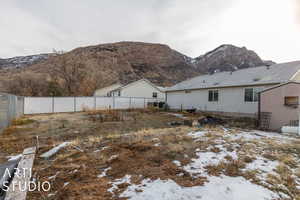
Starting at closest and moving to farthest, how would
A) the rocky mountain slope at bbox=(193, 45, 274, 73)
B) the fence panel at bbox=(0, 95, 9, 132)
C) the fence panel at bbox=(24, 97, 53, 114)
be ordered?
the fence panel at bbox=(0, 95, 9, 132) → the fence panel at bbox=(24, 97, 53, 114) → the rocky mountain slope at bbox=(193, 45, 274, 73)

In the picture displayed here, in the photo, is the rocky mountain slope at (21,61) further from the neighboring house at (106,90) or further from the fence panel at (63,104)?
the fence panel at (63,104)

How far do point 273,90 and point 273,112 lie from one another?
1050 mm

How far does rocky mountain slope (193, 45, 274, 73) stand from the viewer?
177 ft

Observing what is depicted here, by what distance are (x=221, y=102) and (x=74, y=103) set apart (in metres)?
13.6

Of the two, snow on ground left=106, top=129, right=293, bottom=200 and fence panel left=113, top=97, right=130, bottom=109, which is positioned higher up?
fence panel left=113, top=97, right=130, bottom=109

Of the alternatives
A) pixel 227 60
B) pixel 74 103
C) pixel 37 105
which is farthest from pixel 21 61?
pixel 227 60

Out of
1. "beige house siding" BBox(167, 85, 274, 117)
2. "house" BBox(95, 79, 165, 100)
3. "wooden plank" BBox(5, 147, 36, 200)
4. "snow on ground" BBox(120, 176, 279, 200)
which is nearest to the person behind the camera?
"snow on ground" BBox(120, 176, 279, 200)

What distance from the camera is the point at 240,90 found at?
1032 cm

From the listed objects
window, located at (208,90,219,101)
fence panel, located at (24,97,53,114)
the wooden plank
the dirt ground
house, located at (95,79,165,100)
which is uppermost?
house, located at (95,79,165,100)

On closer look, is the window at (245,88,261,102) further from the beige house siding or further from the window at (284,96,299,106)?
the window at (284,96,299,106)

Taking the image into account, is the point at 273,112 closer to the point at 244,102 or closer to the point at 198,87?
the point at 244,102

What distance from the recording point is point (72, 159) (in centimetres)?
318

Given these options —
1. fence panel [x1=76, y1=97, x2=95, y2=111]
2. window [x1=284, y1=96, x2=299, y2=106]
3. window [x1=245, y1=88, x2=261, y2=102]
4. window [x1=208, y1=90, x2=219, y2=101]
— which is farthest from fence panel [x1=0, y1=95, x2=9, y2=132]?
window [x1=245, y1=88, x2=261, y2=102]

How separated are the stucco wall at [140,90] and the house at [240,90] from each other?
7.12m
